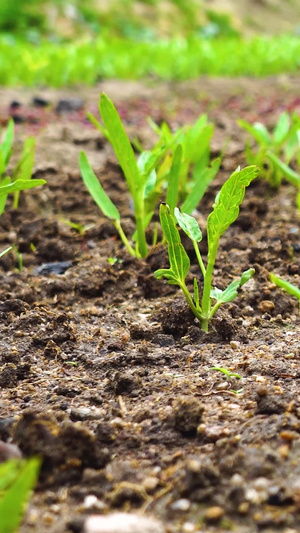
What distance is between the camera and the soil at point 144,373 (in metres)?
1.08

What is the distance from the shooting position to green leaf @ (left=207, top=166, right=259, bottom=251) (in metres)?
1.55

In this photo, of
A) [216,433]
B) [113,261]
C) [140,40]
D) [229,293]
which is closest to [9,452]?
[216,433]

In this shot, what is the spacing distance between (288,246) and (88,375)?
3.47 ft

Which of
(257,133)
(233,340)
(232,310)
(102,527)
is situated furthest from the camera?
(257,133)

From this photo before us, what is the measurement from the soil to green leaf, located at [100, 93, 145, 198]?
0.88 ft

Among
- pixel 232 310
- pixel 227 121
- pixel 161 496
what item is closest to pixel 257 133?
pixel 232 310

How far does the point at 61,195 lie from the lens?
9.69 feet

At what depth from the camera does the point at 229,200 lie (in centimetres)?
160

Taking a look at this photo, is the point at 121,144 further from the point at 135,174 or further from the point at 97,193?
the point at 97,193

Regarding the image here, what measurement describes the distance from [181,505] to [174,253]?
0.79 m

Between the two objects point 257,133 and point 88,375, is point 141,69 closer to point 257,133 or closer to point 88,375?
point 257,133

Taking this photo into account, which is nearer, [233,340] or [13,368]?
[13,368]

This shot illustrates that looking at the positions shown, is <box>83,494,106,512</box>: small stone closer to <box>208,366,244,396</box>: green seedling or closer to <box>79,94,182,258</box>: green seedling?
<box>208,366,244,396</box>: green seedling

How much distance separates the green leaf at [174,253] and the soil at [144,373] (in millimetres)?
133
